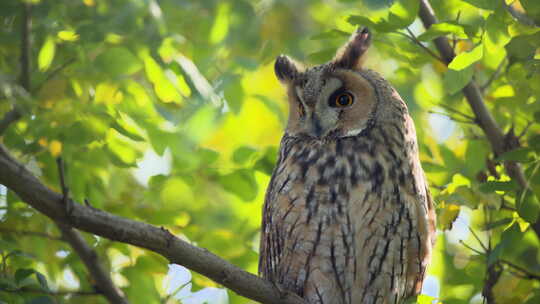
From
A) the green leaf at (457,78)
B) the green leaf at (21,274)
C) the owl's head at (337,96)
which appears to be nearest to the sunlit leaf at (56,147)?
the green leaf at (21,274)

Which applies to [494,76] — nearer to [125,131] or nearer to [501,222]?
[501,222]

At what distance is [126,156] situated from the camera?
2.74 m

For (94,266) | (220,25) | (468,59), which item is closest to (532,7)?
(468,59)

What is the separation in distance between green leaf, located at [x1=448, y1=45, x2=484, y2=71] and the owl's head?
28.3 inches

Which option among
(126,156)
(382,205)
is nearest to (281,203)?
(382,205)

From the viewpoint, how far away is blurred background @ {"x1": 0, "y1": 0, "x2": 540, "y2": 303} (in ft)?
7.75

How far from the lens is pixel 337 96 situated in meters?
3.02

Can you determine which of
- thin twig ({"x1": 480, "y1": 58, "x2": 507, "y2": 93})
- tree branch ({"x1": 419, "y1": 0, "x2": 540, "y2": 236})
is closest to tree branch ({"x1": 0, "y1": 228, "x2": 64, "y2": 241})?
tree branch ({"x1": 419, "y1": 0, "x2": 540, "y2": 236})

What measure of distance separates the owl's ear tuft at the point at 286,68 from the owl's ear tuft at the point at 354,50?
22cm

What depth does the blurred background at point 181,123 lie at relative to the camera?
2.36m

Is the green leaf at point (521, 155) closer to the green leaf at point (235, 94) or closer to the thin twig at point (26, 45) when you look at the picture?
the green leaf at point (235, 94)

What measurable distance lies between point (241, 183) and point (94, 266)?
2.46 ft

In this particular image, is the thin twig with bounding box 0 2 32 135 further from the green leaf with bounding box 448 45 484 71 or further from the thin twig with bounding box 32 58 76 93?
the green leaf with bounding box 448 45 484 71

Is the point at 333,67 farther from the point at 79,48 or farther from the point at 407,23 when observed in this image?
the point at 79,48
